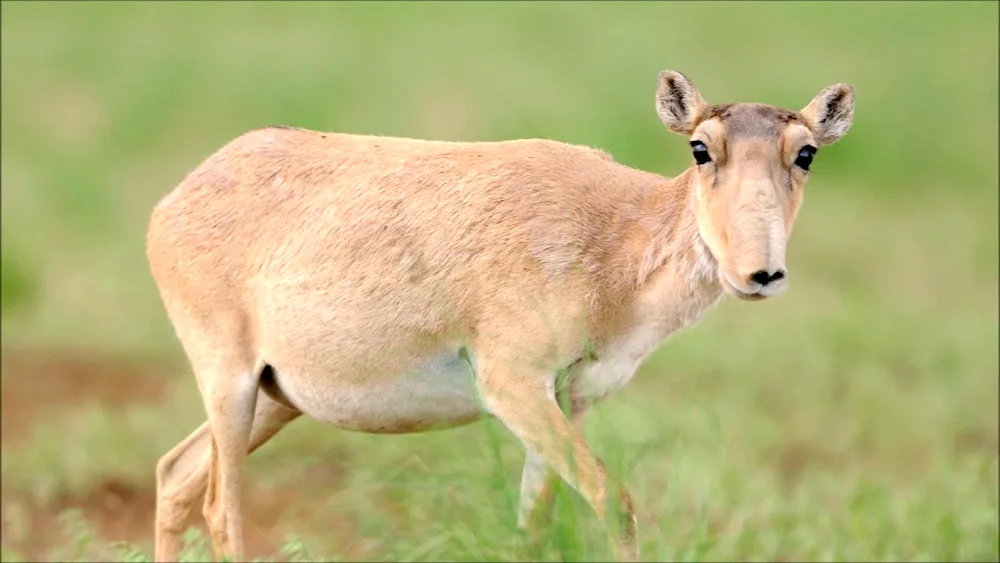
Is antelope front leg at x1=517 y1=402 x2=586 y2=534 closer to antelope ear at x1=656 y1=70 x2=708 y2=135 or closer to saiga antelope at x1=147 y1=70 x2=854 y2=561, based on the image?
saiga antelope at x1=147 y1=70 x2=854 y2=561

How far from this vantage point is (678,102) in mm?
5770

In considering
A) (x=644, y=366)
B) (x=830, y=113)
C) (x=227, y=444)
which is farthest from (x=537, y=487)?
(x=644, y=366)

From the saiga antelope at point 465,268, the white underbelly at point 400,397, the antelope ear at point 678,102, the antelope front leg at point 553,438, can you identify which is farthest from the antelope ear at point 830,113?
the white underbelly at point 400,397

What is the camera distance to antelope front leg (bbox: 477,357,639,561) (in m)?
5.52

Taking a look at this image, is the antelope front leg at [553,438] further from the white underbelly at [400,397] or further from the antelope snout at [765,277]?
the antelope snout at [765,277]

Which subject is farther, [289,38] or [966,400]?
[289,38]

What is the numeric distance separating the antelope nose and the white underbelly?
45.2 inches

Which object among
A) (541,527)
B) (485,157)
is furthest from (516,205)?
(541,527)

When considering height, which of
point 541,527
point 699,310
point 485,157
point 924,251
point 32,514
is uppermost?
point 485,157

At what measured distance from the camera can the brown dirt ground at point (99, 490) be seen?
8047mm

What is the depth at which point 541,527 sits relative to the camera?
5.93m

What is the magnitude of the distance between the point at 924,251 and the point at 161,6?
10270 mm

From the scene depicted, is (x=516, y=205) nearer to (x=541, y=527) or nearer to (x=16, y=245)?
(x=541, y=527)

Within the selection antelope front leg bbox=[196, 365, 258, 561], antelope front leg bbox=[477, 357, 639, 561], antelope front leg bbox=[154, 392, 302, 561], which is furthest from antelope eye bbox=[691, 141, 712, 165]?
antelope front leg bbox=[154, 392, 302, 561]
